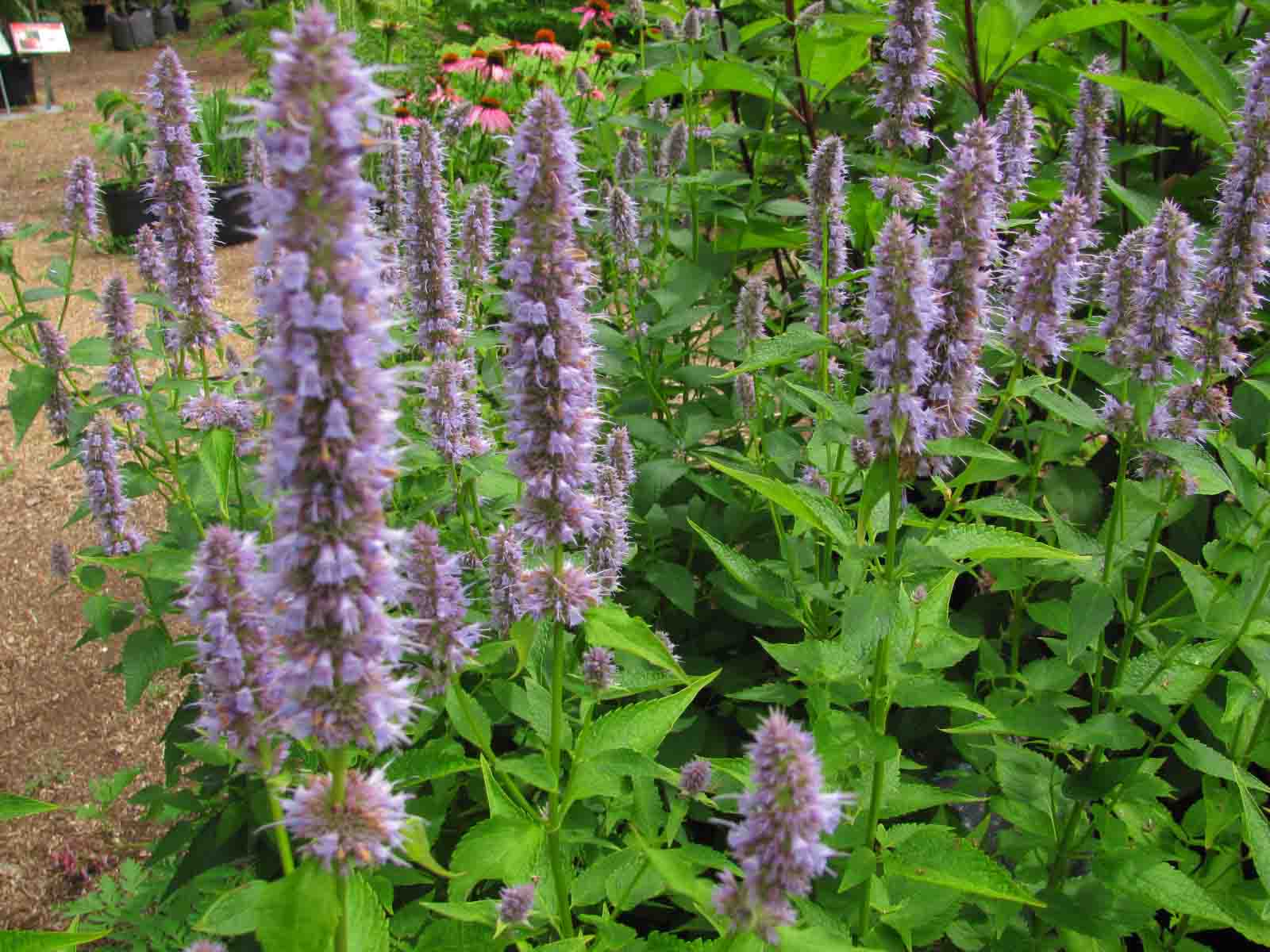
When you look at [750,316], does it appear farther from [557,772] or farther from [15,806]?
[15,806]

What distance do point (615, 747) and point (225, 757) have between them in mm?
1261

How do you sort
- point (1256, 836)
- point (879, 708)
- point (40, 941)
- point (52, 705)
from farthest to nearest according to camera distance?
point (52, 705) < point (1256, 836) < point (879, 708) < point (40, 941)

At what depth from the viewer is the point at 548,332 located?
78.2 inches

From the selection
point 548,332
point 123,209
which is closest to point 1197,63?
point 548,332

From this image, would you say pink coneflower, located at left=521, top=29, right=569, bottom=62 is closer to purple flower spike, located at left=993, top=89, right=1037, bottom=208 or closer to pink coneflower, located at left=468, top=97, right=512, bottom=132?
pink coneflower, located at left=468, top=97, right=512, bottom=132

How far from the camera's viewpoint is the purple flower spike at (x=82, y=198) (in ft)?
12.6

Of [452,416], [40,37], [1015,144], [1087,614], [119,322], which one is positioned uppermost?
[40,37]

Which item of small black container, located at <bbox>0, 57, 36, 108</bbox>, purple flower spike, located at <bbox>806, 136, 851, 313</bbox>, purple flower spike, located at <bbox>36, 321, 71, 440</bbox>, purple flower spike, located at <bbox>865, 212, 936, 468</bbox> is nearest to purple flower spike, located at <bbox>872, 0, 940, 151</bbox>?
purple flower spike, located at <bbox>806, 136, 851, 313</bbox>

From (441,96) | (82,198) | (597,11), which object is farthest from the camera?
(597,11)

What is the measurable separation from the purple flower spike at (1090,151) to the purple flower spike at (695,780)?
2.06 metres

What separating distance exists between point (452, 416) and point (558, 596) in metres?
0.86

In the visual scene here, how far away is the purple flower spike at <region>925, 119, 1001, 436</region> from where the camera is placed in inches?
87.4

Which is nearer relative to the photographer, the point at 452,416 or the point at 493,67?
the point at 452,416

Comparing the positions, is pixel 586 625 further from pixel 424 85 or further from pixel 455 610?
pixel 424 85
